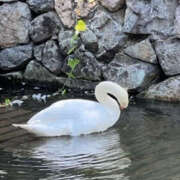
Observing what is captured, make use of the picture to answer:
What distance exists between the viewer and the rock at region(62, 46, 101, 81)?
8.48 m

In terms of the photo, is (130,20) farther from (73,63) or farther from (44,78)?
(44,78)

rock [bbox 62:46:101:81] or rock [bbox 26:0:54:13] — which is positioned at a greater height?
rock [bbox 26:0:54:13]

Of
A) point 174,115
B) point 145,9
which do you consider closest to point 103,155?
point 174,115

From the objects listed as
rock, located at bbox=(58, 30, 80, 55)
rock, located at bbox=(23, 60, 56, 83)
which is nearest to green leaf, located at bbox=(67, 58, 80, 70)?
rock, located at bbox=(58, 30, 80, 55)

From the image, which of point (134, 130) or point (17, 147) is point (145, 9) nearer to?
point (134, 130)

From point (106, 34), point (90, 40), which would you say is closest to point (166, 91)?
point (106, 34)

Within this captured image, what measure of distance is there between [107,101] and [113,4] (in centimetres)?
231

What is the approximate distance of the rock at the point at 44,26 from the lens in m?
8.99

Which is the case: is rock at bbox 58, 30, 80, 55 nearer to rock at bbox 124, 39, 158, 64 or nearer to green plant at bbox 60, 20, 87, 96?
green plant at bbox 60, 20, 87, 96

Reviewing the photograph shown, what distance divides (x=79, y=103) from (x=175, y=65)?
2.13 m

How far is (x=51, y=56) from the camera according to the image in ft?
29.6

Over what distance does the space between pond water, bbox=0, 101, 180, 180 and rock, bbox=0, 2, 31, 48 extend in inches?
131

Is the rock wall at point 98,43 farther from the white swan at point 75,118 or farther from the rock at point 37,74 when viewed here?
the white swan at point 75,118

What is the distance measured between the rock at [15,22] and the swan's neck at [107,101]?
124 inches
